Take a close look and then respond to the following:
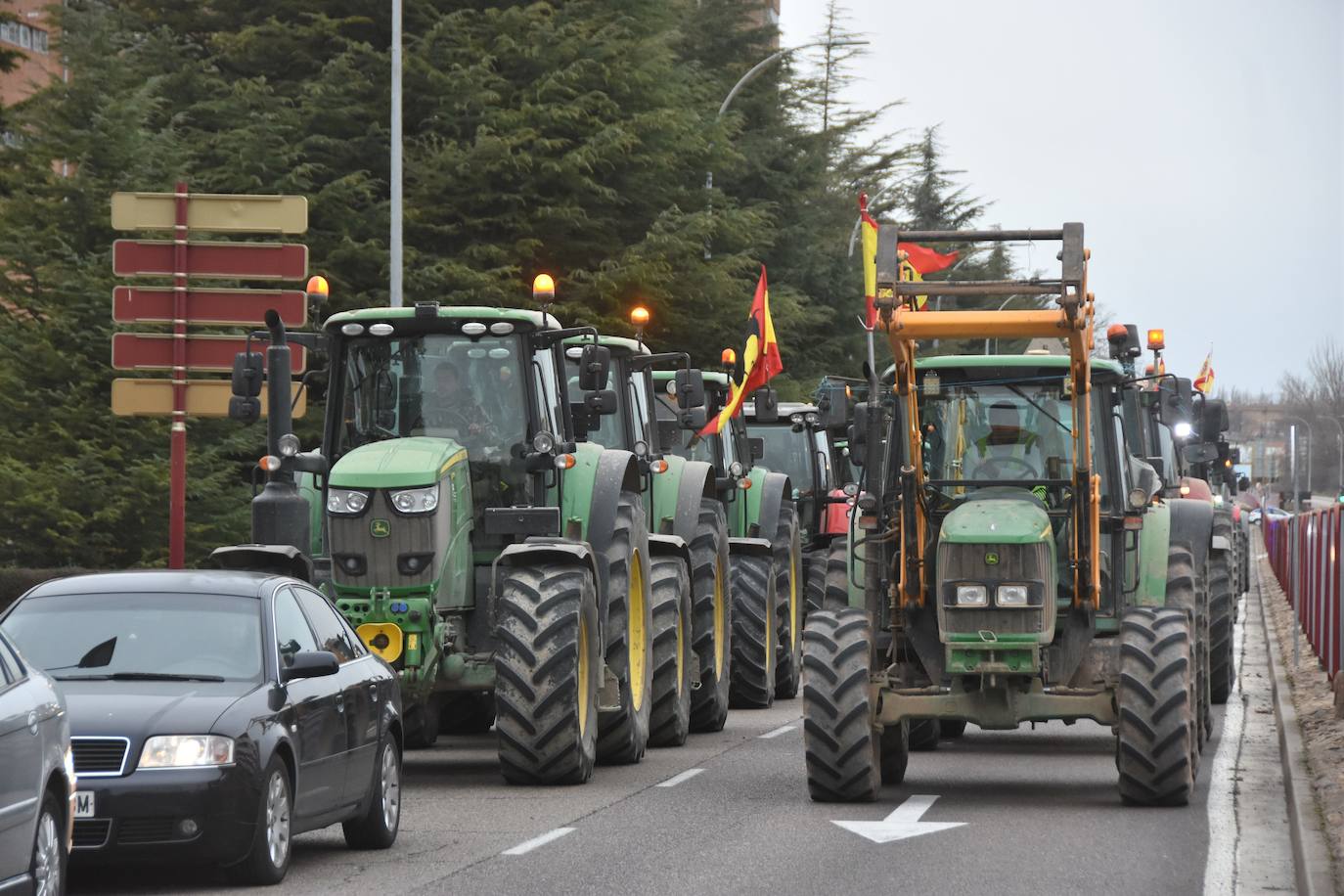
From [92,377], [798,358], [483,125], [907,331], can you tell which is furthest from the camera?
[798,358]

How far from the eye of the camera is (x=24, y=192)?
1241 inches

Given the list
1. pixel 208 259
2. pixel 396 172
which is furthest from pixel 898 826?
pixel 396 172

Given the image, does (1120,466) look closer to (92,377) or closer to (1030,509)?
(1030,509)

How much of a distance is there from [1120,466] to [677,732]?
4.37 metres

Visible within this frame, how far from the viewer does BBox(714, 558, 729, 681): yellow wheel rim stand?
19.5m

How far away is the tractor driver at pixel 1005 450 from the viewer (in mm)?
14742

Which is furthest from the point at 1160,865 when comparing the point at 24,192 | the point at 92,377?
the point at 24,192

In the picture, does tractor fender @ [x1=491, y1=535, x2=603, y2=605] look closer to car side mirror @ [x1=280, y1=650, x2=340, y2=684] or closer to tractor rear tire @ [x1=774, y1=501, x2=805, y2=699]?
car side mirror @ [x1=280, y1=650, x2=340, y2=684]

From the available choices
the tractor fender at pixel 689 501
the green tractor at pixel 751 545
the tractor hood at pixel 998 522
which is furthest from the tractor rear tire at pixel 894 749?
the green tractor at pixel 751 545

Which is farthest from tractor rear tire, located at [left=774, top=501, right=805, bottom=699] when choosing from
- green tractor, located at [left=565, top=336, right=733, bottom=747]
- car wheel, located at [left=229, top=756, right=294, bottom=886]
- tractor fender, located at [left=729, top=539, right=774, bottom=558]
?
car wheel, located at [left=229, top=756, right=294, bottom=886]

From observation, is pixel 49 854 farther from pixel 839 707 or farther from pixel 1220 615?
pixel 1220 615

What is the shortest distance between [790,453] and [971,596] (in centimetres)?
1259

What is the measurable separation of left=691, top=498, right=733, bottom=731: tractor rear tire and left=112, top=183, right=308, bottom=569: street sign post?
3973 millimetres

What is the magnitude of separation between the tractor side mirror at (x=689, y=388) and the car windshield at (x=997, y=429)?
17.0 feet
